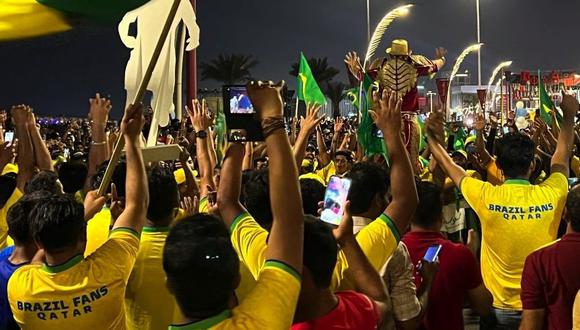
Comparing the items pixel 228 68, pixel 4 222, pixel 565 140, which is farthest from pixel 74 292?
pixel 228 68

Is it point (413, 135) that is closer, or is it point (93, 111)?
point (93, 111)

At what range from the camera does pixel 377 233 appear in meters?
3.09

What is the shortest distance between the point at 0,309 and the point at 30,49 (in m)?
1.86

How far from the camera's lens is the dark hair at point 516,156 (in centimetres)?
443

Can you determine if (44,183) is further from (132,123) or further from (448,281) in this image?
(448,281)

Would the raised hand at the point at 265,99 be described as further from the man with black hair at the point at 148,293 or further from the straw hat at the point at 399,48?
the straw hat at the point at 399,48

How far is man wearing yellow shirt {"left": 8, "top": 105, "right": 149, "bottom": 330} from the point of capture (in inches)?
108

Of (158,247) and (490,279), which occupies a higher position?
(158,247)

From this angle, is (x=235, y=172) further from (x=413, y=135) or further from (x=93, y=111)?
(x=413, y=135)

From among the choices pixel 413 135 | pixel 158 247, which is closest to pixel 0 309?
pixel 158 247

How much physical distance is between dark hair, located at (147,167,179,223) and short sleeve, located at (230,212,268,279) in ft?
1.64

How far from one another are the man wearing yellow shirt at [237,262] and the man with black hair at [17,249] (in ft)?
4.30

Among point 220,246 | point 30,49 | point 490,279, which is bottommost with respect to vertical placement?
point 490,279

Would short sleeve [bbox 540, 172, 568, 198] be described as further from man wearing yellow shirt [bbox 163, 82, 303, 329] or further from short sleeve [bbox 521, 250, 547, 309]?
man wearing yellow shirt [bbox 163, 82, 303, 329]
